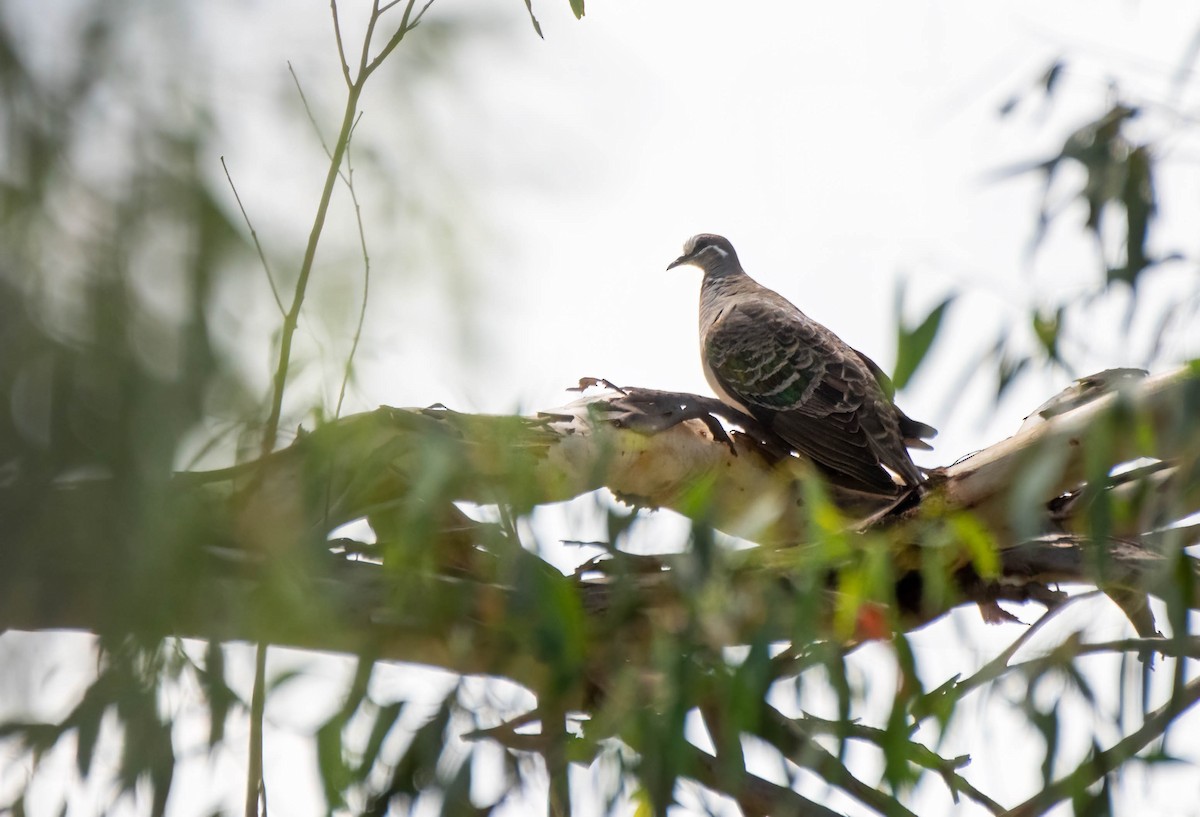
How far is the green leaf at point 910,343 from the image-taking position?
Answer: 2.02 metres

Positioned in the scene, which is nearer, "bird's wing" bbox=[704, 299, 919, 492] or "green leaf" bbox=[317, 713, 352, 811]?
"green leaf" bbox=[317, 713, 352, 811]

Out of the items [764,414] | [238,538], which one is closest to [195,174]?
[238,538]

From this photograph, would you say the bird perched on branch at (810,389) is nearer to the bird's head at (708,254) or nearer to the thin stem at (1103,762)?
the bird's head at (708,254)

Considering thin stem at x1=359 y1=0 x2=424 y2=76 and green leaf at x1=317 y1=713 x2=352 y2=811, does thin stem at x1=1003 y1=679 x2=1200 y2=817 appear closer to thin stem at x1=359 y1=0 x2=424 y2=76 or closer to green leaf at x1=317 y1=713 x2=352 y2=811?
green leaf at x1=317 y1=713 x2=352 y2=811

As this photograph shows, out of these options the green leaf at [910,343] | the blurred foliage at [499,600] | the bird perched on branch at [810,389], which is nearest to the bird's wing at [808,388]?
the bird perched on branch at [810,389]

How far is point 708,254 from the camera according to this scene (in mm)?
5094

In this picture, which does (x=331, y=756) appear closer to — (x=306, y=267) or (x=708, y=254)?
(x=306, y=267)

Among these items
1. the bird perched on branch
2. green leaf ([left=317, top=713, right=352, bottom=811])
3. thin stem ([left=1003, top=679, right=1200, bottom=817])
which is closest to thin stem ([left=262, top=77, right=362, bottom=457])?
green leaf ([left=317, top=713, right=352, bottom=811])

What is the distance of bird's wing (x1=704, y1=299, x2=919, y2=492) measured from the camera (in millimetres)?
3285

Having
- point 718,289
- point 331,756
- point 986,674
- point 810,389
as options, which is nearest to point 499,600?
point 331,756

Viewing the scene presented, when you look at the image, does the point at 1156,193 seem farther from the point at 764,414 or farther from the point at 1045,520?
the point at 764,414

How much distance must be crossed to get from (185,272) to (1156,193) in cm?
212

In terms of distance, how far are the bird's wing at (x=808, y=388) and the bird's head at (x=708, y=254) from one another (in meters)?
0.83

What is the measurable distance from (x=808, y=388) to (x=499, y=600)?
1.73 meters
